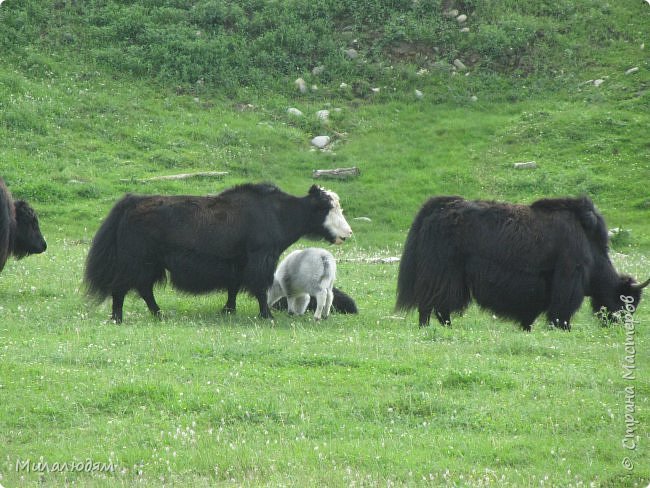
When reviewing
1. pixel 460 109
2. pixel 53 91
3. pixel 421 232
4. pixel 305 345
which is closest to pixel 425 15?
pixel 460 109

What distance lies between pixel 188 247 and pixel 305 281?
1.78 m

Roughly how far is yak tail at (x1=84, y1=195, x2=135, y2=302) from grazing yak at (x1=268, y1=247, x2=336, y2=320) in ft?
7.91

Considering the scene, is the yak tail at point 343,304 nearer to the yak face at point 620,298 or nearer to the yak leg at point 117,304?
the yak leg at point 117,304

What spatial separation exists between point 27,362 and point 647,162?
74.1 feet

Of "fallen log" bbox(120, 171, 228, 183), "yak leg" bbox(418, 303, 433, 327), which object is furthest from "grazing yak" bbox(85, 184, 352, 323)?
"fallen log" bbox(120, 171, 228, 183)

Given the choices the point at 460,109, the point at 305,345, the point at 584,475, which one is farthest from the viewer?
the point at 460,109

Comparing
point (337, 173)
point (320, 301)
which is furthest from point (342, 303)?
point (337, 173)

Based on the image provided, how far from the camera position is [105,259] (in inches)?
537

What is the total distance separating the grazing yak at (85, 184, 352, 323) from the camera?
44.6 ft

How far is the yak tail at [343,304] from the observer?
14.4 metres

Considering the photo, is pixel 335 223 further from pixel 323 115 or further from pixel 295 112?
pixel 295 112

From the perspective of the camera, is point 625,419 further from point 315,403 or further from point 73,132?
point 73,132

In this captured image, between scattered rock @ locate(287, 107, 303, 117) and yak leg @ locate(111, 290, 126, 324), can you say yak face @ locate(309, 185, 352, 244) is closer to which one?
yak leg @ locate(111, 290, 126, 324)

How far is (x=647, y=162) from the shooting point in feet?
93.5
